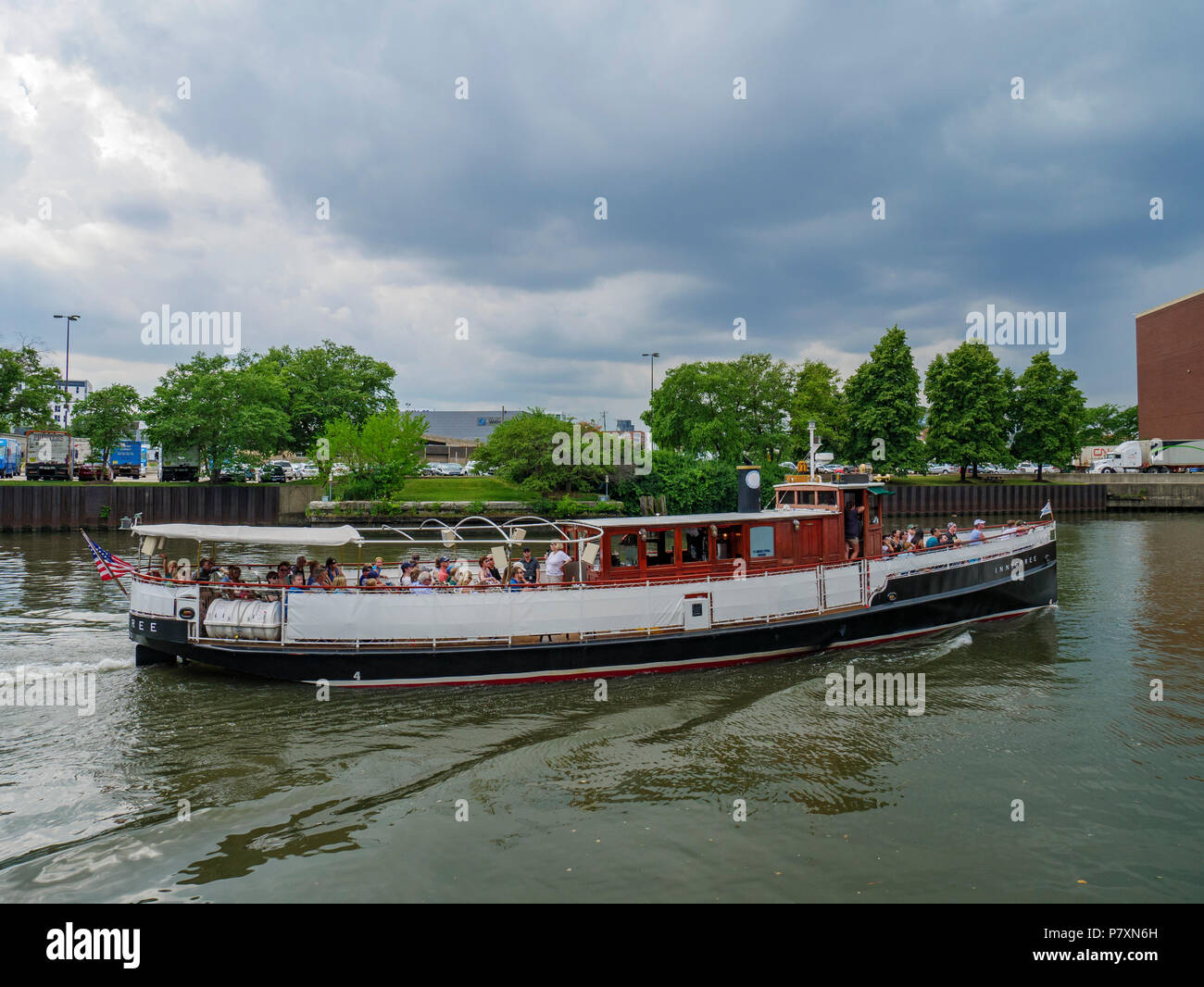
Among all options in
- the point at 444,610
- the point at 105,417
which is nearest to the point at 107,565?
the point at 444,610

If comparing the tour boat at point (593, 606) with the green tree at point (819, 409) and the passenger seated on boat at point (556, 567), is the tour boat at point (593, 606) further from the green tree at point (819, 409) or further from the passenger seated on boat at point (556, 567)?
the green tree at point (819, 409)

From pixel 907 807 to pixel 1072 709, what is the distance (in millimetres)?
6265

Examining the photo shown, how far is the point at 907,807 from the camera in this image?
938 centimetres

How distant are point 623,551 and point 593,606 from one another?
68.6 inches

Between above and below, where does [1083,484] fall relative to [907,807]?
above

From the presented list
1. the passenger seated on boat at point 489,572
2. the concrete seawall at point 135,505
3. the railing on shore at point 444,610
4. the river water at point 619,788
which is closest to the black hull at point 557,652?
the railing on shore at point 444,610

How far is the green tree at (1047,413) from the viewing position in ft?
228

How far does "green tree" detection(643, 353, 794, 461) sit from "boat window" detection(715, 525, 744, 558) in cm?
3952

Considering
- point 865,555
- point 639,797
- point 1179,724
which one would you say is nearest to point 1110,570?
point 865,555

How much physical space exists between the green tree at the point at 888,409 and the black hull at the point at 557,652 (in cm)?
5102

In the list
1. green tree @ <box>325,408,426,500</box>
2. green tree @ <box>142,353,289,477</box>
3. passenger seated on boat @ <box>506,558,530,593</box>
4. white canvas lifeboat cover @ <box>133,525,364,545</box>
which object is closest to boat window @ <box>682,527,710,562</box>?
passenger seated on boat @ <box>506,558,530,593</box>

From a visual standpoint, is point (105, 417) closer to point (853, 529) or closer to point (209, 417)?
point (209, 417)

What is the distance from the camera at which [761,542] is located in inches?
664

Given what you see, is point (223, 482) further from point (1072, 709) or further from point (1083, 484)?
point (1083, 484)
